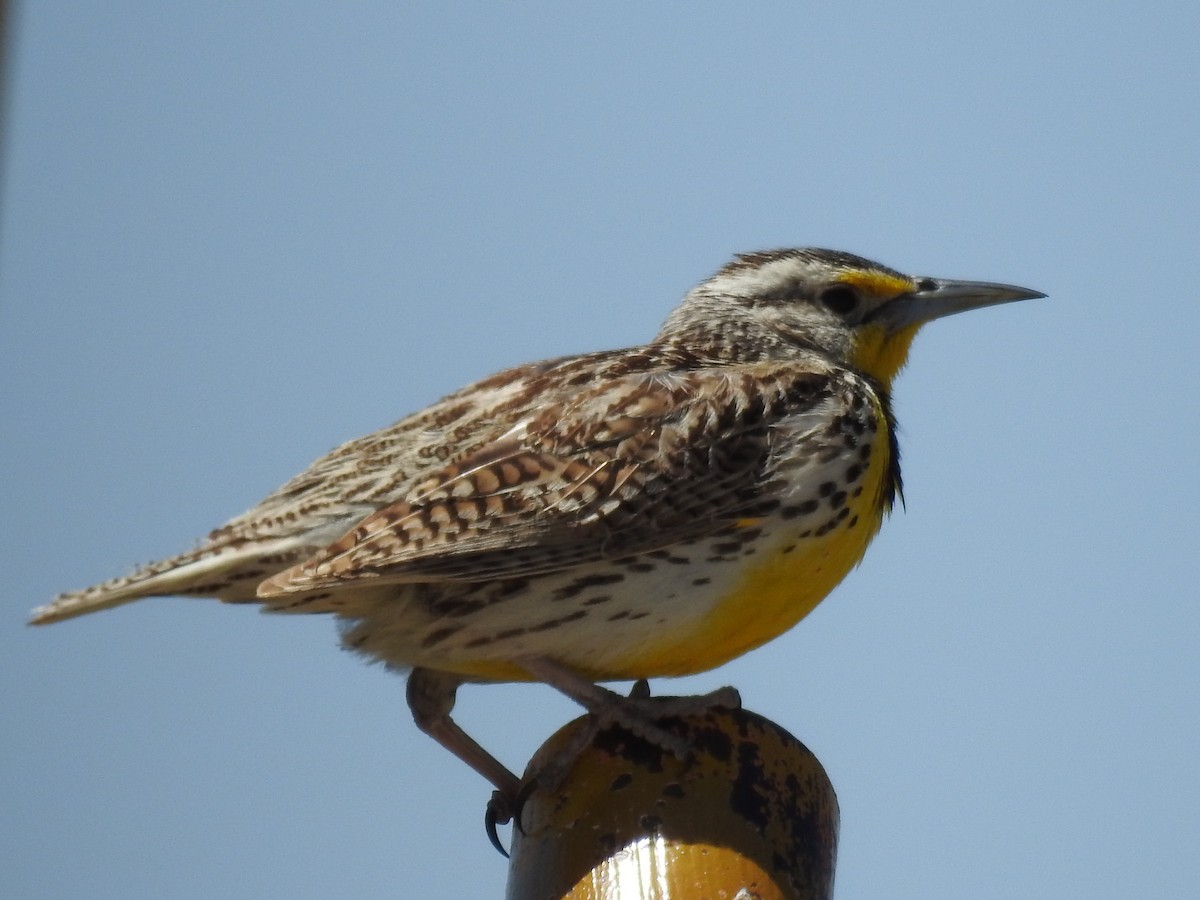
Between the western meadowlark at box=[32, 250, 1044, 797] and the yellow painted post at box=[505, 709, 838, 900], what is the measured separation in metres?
0.41

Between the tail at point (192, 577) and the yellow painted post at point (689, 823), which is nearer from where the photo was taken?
the yellow painted post at point (689, 823)

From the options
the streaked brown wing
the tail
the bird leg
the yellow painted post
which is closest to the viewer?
the yellow painted post

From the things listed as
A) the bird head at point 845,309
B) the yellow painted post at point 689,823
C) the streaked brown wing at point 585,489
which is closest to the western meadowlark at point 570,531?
the streaked brown wing at point 585,489

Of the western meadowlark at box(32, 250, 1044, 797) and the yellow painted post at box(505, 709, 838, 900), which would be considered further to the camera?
the western meadowlark at box(32, 250, 1044, 797)

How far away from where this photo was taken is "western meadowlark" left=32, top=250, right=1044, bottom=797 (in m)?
4.09

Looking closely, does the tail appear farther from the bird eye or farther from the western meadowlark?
the bird eye

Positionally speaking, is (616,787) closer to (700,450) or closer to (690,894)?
(690,894)

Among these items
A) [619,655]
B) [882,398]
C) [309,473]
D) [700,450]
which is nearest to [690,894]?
[619,655]

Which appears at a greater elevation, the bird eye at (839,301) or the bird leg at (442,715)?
the bird eye at (839,301)

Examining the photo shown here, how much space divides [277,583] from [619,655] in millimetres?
819

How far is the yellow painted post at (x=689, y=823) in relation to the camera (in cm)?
288

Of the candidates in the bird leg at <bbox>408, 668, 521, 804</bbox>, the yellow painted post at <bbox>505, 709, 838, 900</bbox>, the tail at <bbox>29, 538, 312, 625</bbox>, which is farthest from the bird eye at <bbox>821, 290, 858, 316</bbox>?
the yellow painted post at <bbox>505, 709, 838, 900</bbox>

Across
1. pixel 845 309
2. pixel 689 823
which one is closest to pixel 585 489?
pixel 689 823

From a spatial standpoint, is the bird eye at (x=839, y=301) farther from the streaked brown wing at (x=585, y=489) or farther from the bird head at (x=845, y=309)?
the streaked brown wing at (x=585, y=489)
